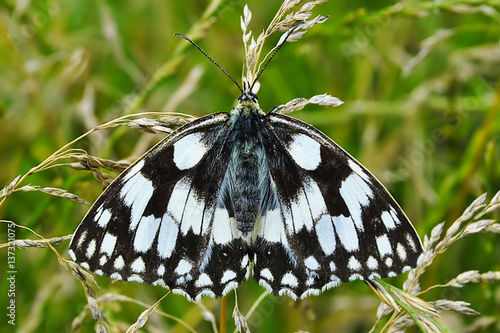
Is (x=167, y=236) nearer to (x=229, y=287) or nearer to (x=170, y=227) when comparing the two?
(x=170, y=227)

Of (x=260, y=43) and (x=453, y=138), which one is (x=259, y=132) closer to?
(x=260, y=43)

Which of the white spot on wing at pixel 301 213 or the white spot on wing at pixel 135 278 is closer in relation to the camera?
the white spot on wing at pixel 135 278

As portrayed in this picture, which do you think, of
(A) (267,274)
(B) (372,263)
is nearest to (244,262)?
(A) (267,274)

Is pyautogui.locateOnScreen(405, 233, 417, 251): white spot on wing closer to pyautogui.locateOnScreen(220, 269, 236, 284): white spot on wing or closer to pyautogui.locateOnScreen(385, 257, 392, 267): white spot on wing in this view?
pyautogui.locateOnScreen(385, 257, 392, 267): white spot on wing

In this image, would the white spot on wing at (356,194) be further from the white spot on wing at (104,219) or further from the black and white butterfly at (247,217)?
the white spot on wing at (104,219)

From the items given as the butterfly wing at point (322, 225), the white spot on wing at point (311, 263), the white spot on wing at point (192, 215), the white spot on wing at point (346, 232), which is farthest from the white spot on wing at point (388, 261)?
the white spot on wing at point (192, 215)

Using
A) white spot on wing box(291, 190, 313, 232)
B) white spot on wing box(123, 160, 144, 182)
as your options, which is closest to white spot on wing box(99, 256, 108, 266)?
white spot on wing box(123, 160, 144, 182)

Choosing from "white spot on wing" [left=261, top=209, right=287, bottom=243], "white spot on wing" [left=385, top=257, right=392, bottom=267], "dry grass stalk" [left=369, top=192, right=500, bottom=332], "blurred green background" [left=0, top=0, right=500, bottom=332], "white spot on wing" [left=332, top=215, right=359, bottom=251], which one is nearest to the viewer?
"dry grass stalk" [left=369, top=192, right=500, bottom=332]
